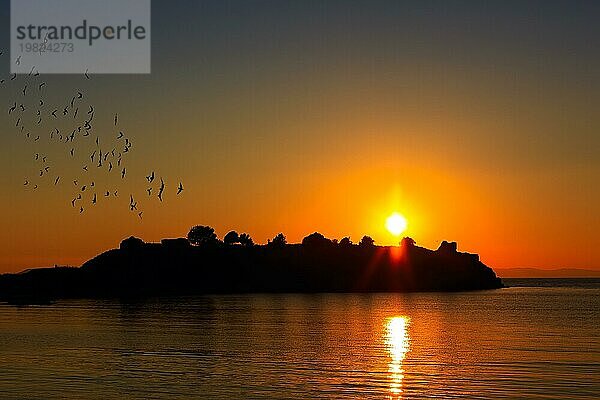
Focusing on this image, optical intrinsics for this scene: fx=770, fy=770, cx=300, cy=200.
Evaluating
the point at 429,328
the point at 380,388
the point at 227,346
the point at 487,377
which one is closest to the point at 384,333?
the point at 429,328

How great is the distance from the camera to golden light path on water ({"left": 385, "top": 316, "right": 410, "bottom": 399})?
160 ft

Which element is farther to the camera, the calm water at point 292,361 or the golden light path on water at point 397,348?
the golden light path on water at point 397,348

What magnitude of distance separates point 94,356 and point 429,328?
54064 millimetres

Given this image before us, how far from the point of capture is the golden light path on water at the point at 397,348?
48.9 m

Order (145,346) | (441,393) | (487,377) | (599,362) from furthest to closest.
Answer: (145,346) < (599,362) < (487,377) < (441,393)

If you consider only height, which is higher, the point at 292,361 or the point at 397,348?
the point at 292,361

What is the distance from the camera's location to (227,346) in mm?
75250

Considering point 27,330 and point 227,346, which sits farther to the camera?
point 27,330

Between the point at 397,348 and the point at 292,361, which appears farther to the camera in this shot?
the point at 397,348

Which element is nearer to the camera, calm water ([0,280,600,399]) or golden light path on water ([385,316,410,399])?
calm water ([0,280,600,399])

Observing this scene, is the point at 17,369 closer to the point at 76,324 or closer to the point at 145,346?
the point at 145,346

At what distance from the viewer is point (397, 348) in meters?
74.5

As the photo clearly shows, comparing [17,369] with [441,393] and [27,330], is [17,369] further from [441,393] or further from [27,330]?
[27,330]

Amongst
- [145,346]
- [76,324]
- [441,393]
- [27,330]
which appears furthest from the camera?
[76,324]
